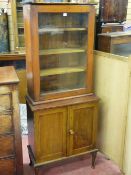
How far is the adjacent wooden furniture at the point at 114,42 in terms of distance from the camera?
234 cm

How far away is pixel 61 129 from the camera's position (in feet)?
7.25

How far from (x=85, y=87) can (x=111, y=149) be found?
71 centimetres

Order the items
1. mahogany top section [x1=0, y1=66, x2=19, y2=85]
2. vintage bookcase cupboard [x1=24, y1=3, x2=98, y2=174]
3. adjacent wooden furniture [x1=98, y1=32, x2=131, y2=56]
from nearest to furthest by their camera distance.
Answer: mahogany top section [x1=0, y1=66, x2=19, y2=85], vintage bookcase cupboard [x1=24, y1=3, x2=98, y2=174], adjacent wooden furniture [x1=98, y1=32, x2=131, y2=56]

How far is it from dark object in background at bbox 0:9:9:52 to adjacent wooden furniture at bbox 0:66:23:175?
3.72 feet

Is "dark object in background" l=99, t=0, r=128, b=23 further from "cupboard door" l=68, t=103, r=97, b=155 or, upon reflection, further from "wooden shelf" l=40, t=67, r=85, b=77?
"cupboard door" l=68, t=103, r=97, b=155

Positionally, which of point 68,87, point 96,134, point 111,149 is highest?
point 68,87

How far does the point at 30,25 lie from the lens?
1.92 metres

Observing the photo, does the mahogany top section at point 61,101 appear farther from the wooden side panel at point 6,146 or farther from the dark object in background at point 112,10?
the dark object in background at point 112,10

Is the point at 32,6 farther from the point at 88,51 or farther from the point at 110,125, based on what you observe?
the point at 110,125

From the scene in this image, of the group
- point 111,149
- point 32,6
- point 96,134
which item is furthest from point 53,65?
point 111,149

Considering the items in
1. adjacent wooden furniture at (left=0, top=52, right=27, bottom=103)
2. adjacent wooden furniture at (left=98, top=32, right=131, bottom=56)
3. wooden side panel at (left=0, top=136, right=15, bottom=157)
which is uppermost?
adjacent wooden furniture at (left=98, top=32, right=131, bottom=56)

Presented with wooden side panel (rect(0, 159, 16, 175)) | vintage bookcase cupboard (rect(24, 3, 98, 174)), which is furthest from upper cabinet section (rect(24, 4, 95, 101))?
wooden side panel (rect(0, 159, 16, 175))

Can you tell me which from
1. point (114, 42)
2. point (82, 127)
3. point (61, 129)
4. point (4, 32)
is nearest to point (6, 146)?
point (61, 129)

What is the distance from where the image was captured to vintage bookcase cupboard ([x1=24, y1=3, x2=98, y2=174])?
2.04 m
